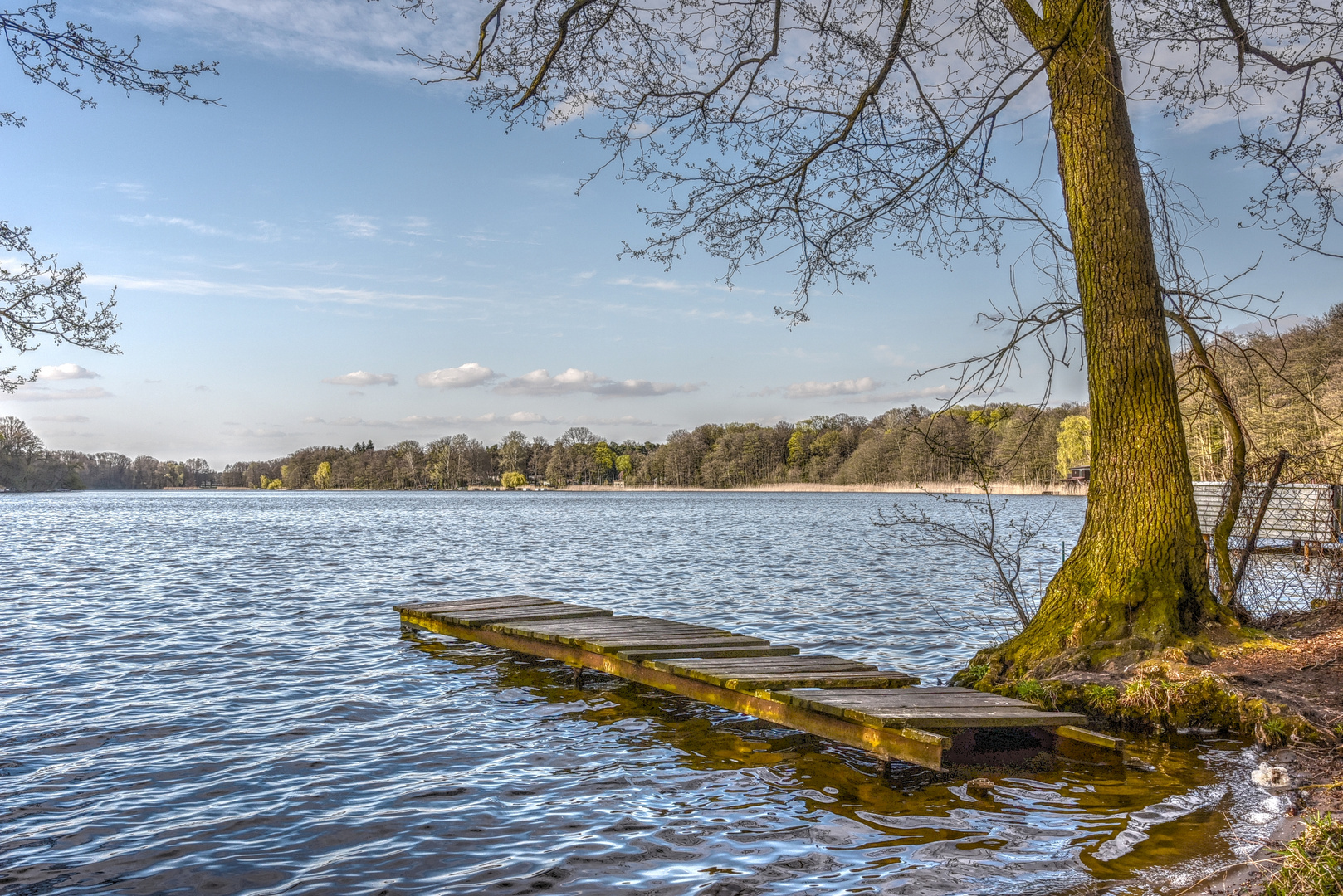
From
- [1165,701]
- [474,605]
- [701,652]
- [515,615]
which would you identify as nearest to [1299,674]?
[1165,701]

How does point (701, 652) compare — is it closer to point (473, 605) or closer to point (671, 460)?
point (473, 605)

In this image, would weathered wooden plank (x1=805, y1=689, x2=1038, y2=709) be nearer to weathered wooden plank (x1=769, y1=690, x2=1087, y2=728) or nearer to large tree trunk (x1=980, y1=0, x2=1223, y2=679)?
weathered wooden plank (x1=769, y1=690, x2=1087, y2=728)

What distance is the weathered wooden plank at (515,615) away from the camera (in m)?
11.7

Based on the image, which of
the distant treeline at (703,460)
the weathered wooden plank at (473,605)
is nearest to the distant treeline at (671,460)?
the distant treeline at (703,460)

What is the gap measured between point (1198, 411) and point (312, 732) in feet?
30.0

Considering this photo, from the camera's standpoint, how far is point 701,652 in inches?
360

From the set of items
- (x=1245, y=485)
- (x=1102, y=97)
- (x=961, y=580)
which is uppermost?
(x=1102, y=97)

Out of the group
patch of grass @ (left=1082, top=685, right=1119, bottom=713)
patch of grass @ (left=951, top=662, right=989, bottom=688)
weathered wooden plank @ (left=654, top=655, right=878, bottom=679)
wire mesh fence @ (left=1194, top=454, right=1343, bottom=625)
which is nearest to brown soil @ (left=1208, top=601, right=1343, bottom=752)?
patch of grass @ (left=1082, top=685, right=1119, bottom=713)

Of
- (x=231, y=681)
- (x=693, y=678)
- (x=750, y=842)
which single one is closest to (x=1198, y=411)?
(x=693, y=678)

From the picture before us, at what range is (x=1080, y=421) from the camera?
111 metres

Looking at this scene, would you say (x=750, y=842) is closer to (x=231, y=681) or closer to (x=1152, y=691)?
(x=1152, y=691)

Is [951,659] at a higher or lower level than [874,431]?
lower

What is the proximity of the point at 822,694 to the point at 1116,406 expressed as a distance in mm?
3673

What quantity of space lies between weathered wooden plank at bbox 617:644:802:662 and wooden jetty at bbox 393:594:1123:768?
0.04ft
